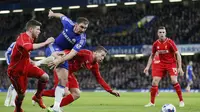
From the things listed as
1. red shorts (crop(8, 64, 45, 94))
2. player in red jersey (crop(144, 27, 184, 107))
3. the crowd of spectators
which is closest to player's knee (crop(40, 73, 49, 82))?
red shorts (crop(8, 64, 45, 94))

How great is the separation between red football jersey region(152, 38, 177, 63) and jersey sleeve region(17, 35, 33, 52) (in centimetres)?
652

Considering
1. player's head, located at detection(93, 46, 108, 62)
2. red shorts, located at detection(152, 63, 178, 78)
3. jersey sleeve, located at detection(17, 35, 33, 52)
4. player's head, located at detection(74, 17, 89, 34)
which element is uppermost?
player's head, located at detection(74, 17, 89, 34)

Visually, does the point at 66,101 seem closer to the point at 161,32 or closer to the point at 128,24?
the point at 161,32

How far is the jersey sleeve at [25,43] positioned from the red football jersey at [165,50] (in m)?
6.52

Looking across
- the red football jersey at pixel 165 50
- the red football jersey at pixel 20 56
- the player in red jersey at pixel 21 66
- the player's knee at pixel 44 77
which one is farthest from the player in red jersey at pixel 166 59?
the red football jersey at pixel 20 56

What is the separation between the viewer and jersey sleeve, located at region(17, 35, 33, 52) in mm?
10232

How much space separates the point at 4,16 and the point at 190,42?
23262 millimetres

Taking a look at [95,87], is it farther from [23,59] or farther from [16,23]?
[23,59]

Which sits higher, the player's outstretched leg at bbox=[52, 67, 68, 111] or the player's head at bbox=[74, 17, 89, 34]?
the player's head at bbox=[74, 17, 89, 34]

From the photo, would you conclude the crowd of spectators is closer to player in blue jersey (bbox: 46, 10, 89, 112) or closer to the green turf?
the green turf

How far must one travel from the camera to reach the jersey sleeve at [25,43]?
10.2 metres

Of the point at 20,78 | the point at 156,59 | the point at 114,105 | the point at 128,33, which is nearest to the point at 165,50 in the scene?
the point at 156,59

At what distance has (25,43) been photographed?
1038 centimetres

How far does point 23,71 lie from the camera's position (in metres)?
11.2
